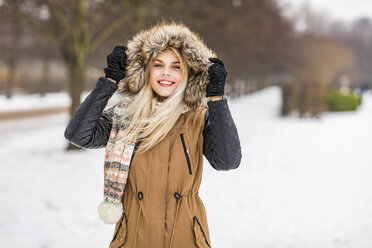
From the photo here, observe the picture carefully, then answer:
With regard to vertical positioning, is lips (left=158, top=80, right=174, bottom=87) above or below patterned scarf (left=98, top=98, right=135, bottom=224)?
above

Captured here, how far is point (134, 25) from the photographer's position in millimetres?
9789

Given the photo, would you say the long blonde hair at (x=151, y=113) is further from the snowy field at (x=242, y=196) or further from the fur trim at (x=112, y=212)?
the snowy field at (x=242, y=196)

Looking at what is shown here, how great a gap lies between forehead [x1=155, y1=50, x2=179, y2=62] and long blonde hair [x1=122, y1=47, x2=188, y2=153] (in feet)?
0.07

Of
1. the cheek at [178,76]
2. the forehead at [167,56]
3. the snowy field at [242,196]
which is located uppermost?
the forehead at [167,56]

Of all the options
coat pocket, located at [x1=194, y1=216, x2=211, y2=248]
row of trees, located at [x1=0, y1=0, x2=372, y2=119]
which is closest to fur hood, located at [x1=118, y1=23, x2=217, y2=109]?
row of trees, located at [x1=0, y1=0, x2=372, y2=119]

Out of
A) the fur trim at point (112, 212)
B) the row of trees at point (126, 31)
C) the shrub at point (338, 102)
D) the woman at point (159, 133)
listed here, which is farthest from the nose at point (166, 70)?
the shrub at point (338, 102)

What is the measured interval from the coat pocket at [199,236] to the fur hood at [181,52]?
0.66 metres

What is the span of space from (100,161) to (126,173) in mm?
5916

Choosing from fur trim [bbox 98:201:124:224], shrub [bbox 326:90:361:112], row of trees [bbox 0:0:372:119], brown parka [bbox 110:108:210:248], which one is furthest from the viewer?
shrub [bbox 326:90:361:112]

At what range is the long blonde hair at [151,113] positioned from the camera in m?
1.84

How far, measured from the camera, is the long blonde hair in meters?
1.84

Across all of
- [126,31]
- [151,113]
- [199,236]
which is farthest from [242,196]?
[126,31]

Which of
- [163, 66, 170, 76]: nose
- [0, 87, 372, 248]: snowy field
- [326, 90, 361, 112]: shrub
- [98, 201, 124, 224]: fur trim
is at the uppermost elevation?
[326, 90, 361, 112]: shrub

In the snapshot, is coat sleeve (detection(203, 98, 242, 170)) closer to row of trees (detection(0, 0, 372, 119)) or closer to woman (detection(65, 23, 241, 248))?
woman (detection(65, 23, 241, 248))
